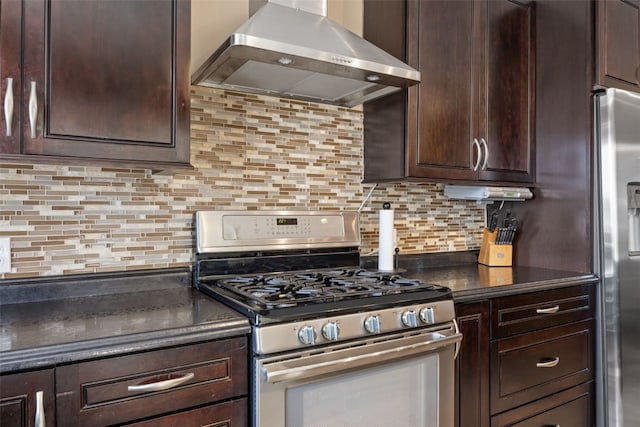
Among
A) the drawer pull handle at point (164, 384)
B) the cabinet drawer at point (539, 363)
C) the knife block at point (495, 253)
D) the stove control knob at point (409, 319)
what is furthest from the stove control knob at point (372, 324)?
the knife block at point (495, 253)

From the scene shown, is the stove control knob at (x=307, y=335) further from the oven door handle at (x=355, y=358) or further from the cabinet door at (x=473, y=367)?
the cabinet door at (x=473, y=367)

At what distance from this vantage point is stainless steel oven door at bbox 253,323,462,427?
4.05ft

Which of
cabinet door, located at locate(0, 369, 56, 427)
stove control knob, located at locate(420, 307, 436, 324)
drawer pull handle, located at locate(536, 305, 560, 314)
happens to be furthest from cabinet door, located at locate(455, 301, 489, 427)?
cabinet door, located at locate(0, 369, 56, 427)

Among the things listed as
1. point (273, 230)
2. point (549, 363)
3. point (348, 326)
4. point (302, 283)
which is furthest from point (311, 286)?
point (549, 363)

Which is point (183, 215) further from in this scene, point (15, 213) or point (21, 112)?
point (21, 112)

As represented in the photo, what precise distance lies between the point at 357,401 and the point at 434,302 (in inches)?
17.4

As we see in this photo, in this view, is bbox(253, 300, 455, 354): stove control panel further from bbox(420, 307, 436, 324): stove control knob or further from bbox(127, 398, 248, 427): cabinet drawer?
bbox(127, 398, 248, 427): cabinet drawer

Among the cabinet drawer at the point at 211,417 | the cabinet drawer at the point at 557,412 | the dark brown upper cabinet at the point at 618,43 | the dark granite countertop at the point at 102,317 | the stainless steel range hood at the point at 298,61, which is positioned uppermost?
the dark brown upper cabinet at the point at 618,43

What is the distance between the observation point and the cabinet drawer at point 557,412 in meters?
1.83

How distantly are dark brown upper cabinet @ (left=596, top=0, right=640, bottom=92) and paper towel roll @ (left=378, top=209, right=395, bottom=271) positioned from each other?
126cm

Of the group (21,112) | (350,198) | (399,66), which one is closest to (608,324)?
(350,198)

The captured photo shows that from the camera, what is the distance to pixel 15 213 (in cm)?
145

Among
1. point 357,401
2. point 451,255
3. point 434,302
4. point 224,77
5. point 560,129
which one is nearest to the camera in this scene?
point 357,401

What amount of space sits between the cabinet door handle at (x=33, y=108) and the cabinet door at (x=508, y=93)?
187cm
